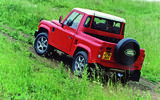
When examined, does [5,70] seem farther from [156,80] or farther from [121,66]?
[156,80]

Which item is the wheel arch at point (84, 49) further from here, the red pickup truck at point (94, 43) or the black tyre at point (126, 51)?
the black tyre at point (126, 51)

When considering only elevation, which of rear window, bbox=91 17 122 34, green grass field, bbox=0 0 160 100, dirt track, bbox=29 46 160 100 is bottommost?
dirt track, bbox=29 46 160 100

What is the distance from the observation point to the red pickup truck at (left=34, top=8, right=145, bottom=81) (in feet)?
20.9

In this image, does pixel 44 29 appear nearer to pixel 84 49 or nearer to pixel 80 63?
pixel 84 49

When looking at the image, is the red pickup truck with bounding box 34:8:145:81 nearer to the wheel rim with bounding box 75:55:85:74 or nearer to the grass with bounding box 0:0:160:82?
the wheel rim with bounding box 75:55:85:74

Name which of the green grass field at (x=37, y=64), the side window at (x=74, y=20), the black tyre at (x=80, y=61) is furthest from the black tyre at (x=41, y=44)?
the black tyre at (x=80, y=61)

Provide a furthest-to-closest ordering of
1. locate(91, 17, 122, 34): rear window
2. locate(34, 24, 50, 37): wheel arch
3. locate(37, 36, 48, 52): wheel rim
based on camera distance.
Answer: locate(37, 36, 48, 52): wheel rim < locate(34, 24, 50, 37): wheel arch < locate(91, 17, 122, 34): rear window

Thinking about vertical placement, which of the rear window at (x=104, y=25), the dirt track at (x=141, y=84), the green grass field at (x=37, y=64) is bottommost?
the dirt track at (x=141, y=84)

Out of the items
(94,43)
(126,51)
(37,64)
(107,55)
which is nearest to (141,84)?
(126,51)

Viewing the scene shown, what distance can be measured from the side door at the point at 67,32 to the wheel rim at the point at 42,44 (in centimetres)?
57

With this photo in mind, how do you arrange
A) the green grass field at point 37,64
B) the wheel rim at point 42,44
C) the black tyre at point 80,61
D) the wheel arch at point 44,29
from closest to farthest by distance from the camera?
the green grass field at point 37,64 → the black tyre at point 80,61 → the wheel arch at point 44,29 → the wheel rim at point 42,44

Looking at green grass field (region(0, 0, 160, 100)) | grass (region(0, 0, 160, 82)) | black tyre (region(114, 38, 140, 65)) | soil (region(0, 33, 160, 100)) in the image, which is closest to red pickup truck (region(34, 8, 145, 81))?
black tyre (region(114, 38, 140, 65))

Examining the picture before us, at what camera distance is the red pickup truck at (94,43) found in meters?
6.37

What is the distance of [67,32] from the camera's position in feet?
25.1
